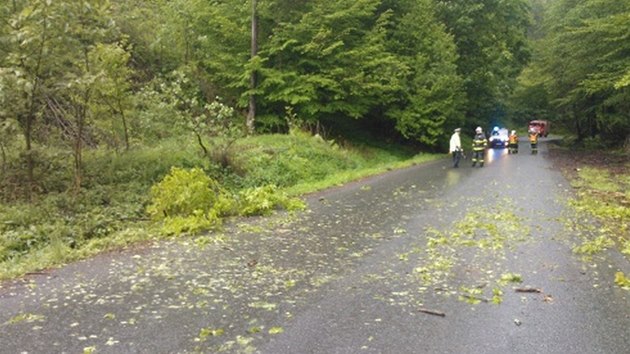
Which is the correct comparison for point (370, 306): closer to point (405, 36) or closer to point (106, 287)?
point (106, 287)

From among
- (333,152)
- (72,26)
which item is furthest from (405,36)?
(72,26)

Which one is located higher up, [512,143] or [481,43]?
[481,43]

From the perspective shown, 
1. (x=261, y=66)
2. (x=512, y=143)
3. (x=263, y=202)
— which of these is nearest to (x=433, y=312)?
(x=263, y=202)

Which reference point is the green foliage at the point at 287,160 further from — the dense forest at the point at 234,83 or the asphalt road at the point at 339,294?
the asphalt road at the point at 339,294

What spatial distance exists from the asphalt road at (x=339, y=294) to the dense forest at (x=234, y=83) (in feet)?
9.89

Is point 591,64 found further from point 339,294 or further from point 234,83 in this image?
point 339,294

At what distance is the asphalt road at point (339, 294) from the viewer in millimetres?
5633

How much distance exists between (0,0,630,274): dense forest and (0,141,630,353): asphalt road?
3.01 m

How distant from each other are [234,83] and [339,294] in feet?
70.3

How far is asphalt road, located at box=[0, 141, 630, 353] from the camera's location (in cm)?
563

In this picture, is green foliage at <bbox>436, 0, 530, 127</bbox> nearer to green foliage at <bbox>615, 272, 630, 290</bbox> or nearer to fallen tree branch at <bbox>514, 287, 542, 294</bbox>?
green foliage at <bbox>615, 272, 630, 290</bbox>

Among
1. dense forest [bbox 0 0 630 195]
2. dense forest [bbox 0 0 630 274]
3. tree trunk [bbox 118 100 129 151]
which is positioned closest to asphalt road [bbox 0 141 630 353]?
dense forest [bbox 0 0 630 274]

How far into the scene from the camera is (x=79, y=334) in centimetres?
568

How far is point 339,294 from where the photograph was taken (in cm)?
711
